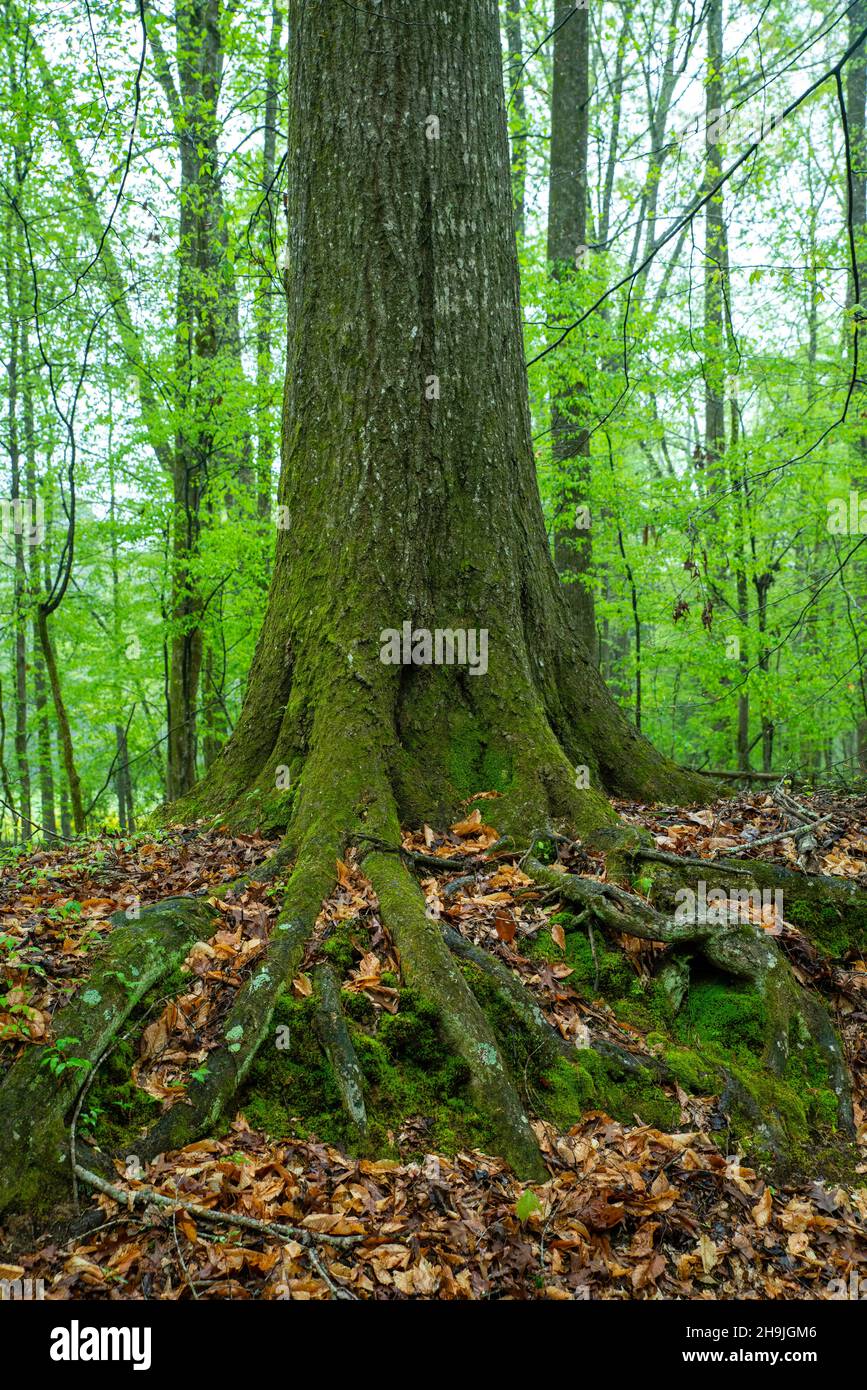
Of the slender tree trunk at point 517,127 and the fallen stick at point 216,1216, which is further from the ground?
the slender tree trunk at point 517,127

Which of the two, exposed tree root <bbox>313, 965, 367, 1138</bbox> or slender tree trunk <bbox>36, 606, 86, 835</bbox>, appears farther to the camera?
slender tree trunk <bbox>36, 606, 86, 835</bbox>

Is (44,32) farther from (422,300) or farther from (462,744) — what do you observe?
(462,744)

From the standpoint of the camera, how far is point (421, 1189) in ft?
8.38

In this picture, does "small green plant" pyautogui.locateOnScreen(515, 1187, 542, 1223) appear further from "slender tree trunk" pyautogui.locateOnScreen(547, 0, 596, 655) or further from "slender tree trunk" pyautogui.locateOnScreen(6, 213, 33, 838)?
"slender tree trunk" pyautogui.locateOnScreen(6, 213, 33, 838)

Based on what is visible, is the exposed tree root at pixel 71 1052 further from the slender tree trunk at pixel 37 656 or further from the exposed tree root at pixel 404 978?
the slender tree trunk at pixel 37 656

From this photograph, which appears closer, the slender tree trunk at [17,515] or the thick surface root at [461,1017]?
the thick surface root at [461,1017]

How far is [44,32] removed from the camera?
965 cm

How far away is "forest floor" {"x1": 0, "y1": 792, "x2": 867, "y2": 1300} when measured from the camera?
2264mm

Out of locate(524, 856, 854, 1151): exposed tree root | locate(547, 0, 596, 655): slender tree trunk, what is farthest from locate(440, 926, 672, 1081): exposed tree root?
locate(547, 0, 596, 655): slender tree trunk

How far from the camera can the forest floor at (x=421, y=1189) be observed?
2.26m

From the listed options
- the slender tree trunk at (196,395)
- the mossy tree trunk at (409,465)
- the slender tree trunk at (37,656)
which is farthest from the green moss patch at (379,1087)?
the slender tree trunk at (37,656)

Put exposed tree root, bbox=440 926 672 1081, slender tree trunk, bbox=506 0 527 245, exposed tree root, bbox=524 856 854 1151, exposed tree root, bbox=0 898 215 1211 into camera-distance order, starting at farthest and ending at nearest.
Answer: slender tree trunk, bbox=506 0 527 245
exposed tree root, bbox=524 856 854 1151
exposed tree root, bbox=440 926 672 1081
exposed tree root, bbox=0 898 215 1211

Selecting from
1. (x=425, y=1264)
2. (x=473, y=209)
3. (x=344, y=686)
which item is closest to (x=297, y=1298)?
(x=425, y=1264)

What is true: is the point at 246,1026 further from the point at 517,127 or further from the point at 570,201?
the point at 517,127
